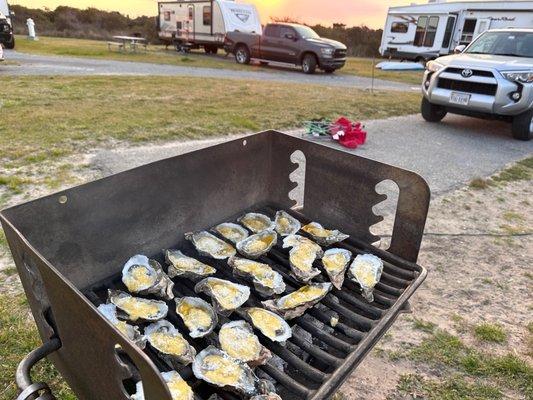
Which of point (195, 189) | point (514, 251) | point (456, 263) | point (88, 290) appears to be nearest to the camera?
point (88, 290)

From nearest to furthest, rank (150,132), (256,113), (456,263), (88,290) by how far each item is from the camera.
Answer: (88,290) < (456,263) < (150,132) < (256,113)

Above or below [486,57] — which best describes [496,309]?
below

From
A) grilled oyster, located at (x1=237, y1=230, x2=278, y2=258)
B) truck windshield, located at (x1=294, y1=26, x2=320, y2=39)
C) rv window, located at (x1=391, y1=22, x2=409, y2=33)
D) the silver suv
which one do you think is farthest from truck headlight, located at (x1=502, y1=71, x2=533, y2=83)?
rv window, located at (x1=391, y1=22, x2=409, y2=33)

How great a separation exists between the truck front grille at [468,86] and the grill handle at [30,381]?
660 centimetres

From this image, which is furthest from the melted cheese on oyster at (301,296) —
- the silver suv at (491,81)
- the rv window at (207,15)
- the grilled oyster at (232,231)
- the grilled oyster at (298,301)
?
the rv window at (207,15)

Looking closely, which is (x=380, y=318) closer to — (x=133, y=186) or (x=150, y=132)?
(x=133, y=186)

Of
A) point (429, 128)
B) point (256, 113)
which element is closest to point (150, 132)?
point (256, 113)

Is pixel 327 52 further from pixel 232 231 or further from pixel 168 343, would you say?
pixel 168 343

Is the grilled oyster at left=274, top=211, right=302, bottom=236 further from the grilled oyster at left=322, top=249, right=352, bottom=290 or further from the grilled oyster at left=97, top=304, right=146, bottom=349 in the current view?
the grilled oyster at left=97, top=304, right=146, bottom=349

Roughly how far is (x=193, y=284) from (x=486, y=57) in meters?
6.76

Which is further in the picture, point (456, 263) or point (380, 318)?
point (456, 263)

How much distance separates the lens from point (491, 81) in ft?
19.4

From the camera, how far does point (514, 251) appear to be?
2891mm

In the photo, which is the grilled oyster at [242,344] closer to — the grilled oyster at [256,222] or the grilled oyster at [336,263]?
the grilled oyster at [336,263]
